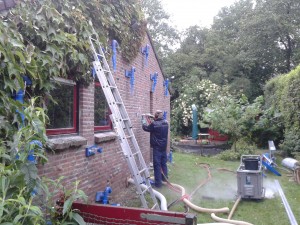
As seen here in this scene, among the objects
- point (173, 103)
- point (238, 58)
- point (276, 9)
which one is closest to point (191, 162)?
point (173, 103)

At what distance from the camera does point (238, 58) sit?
26031 millimetres

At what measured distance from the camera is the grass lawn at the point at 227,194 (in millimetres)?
6253

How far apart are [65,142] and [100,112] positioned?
1.94m

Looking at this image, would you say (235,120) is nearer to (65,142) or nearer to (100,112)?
(100,112)

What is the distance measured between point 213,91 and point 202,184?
13495 millimetres

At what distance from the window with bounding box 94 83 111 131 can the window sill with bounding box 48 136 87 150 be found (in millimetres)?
1108

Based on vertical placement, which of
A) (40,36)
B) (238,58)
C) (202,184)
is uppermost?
(238,58)

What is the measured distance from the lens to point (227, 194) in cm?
785

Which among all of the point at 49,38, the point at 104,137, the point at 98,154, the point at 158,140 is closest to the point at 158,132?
the point at 158,140

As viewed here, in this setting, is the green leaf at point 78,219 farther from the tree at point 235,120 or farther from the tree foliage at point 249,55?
the tree foliage at point 249,55

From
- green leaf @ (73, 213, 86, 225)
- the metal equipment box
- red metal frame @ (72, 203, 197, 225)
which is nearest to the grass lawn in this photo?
the metal equipment box

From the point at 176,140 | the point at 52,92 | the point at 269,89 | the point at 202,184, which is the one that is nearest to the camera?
the point at 52,92

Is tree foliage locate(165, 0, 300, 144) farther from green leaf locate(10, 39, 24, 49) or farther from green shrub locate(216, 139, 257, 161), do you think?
green leaf locate(10, 39, 24, 49)

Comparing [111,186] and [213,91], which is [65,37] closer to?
[111,186]
